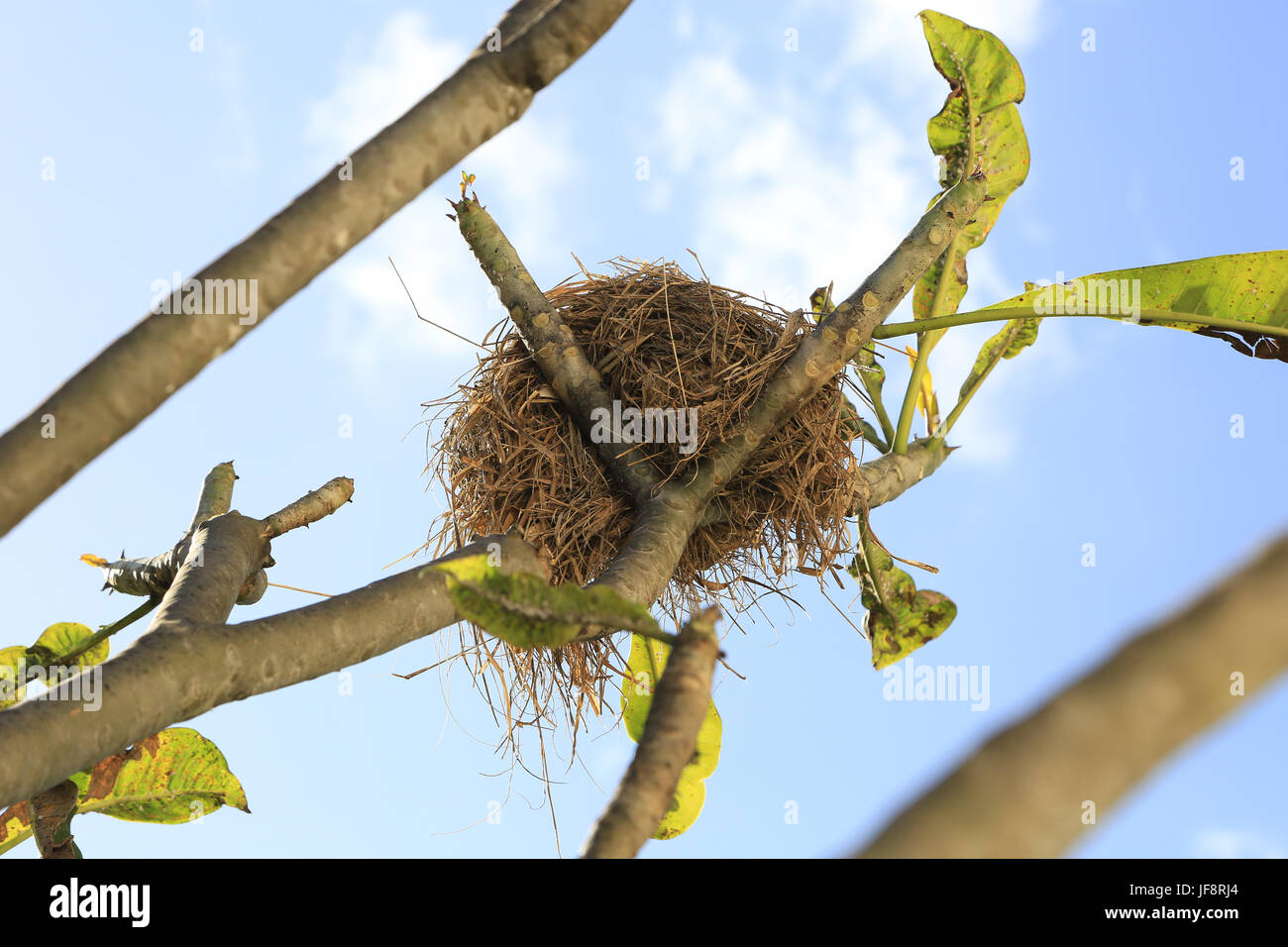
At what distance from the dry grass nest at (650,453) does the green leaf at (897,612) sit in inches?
25.3

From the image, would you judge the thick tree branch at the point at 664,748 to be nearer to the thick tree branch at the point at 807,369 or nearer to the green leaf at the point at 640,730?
the thick tree branch at the point at 807,369

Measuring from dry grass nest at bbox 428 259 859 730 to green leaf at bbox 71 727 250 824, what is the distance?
715 mm

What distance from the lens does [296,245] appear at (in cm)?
120

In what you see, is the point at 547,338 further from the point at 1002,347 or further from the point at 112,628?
the point at 1002,347

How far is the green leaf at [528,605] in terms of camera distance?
43.7 inches

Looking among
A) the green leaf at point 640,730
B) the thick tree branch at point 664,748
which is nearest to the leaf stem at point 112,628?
the green leaf at point 640,730

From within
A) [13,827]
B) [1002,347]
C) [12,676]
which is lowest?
[13,827]

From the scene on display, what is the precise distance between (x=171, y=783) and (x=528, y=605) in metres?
1.80

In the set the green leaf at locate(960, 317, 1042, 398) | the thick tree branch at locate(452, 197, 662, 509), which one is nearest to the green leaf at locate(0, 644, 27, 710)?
the thick tree branch at locate(452, 197, 662, 509)

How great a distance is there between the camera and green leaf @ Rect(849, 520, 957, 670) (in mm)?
3391

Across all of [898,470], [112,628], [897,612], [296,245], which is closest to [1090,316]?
[898,470]
